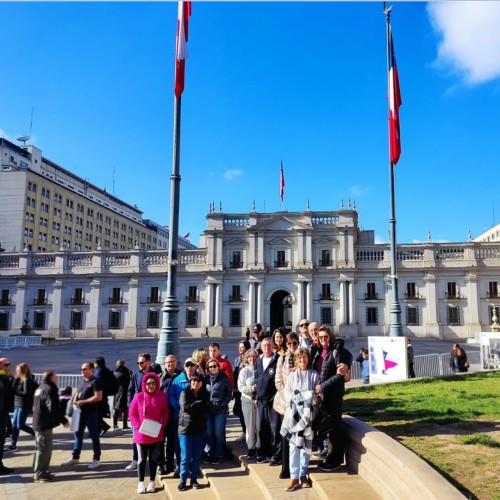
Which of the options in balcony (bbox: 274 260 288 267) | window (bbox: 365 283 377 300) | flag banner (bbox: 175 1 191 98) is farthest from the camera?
balcony (bbox: 274 260 288 267)

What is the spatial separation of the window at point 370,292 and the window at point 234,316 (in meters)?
13.4

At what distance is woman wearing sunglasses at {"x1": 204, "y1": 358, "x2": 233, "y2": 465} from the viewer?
6.62 m

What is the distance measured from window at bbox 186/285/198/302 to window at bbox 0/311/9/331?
20.5 meters

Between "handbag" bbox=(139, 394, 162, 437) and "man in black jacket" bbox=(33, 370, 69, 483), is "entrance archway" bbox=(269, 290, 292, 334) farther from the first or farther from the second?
"handbag" bbox=(139, 394, 162, 437)

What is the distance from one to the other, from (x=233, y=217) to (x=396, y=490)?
46.2 m

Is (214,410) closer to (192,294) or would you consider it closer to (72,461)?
(72,461)

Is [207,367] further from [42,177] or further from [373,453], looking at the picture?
[42,177]

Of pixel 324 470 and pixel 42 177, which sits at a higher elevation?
pixel 42 177

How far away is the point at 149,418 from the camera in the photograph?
6.10 meters

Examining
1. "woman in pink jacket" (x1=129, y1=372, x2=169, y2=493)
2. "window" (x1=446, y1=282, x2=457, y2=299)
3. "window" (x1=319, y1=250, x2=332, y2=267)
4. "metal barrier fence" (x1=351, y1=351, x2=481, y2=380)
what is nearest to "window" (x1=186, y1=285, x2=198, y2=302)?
"window" (x1=319, y1=250, x2=332, y2=267)

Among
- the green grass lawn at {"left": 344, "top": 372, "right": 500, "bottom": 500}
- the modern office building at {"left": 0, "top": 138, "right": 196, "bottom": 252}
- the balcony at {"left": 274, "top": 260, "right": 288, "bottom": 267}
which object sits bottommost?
the green grass lawn at {"left": 344, "top": 372, "right": 500, "bottom": 500}

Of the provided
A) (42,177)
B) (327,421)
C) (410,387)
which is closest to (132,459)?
(327,421)

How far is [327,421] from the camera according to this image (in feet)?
18.5

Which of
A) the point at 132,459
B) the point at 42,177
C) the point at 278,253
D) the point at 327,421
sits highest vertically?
the point at 42,177
